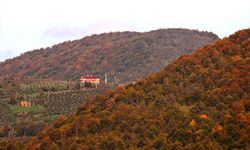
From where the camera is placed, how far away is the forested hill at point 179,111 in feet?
190

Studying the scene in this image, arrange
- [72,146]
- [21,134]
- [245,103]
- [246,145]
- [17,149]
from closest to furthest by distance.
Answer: [246,145]
[245,103]
[72,146]
[17,149]
[21,134]

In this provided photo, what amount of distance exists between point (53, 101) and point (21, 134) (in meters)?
23.6

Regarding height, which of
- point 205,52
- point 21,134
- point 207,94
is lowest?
point 21,134

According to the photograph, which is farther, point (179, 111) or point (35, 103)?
point (35, 103)

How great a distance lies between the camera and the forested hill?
190ft

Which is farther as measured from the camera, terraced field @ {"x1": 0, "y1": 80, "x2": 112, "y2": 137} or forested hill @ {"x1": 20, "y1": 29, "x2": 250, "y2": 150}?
terraced field @ {"x1": 0, "y1": 80, "x2": 112, "y2": 137}

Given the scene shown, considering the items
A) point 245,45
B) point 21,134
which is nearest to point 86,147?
point 245,45

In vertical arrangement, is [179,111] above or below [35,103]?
above

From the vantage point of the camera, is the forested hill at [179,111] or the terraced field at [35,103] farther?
the terraced field at [35,103]

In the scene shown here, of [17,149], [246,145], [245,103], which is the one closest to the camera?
[246,145]

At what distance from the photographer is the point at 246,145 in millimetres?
53656

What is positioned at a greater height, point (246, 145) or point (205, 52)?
point (205, 52)

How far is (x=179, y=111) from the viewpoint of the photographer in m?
63.7

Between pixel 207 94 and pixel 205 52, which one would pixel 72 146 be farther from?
pixel 205 52
